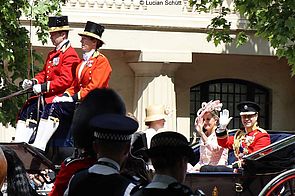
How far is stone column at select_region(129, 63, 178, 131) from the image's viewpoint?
15.7 metres

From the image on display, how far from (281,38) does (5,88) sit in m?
3.57

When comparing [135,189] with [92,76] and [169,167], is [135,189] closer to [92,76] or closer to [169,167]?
[169,167]

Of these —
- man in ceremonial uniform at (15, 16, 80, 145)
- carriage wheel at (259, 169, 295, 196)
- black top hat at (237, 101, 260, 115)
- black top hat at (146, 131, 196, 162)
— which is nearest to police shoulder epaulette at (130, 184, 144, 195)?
black top hat at (146, 131, 196, 162)

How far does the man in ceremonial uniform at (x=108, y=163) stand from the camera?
4070 mm

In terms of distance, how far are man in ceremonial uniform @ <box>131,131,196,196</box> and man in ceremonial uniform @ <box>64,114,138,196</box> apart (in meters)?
0.10

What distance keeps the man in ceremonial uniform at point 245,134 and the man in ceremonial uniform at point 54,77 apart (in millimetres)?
1791

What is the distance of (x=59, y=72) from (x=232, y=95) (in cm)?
981

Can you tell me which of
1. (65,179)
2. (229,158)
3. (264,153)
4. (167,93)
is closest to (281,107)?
(167,93)

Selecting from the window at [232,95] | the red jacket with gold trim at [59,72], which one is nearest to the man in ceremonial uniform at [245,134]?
the red jacket with gold trim at [59,72]

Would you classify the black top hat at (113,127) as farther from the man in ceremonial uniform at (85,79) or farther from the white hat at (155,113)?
the white hat at (155,113)

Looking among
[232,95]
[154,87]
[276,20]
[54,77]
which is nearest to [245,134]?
[54,77]

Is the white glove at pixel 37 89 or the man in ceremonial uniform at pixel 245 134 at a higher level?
the white glove at pixel 37 89

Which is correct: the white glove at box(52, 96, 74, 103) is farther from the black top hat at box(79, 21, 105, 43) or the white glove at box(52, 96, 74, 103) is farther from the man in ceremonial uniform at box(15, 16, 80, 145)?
the black top hat at box(79, 21, 105, 43)

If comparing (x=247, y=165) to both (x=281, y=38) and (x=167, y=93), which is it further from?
(x=167, y=93)
